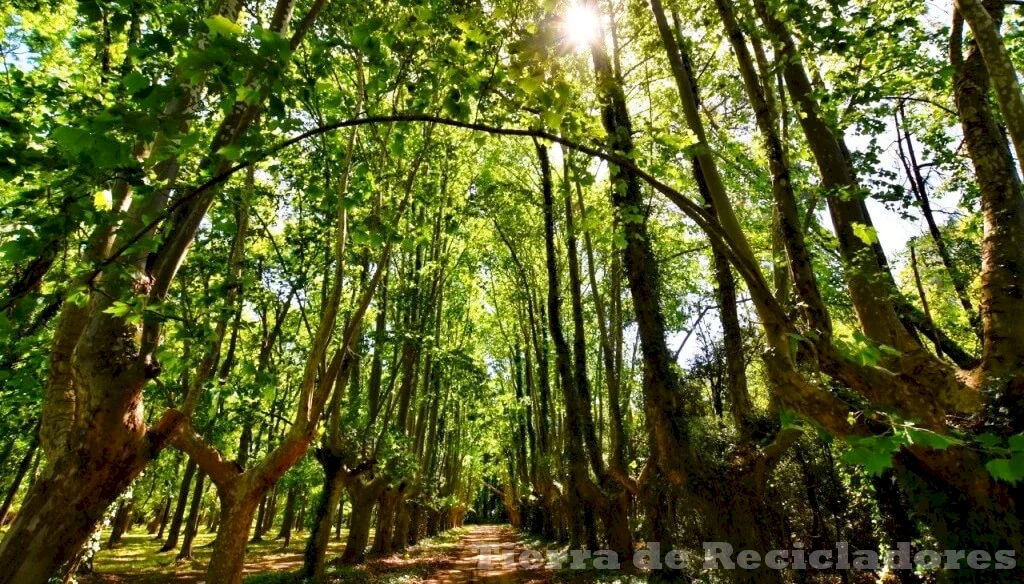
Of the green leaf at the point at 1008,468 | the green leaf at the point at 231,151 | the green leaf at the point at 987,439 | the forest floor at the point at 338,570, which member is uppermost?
the green leaf at the point at 231,151

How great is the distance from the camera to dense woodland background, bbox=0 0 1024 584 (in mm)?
2748

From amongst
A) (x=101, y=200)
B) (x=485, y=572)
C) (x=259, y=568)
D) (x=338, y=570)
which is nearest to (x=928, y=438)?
(x=101, y=200)

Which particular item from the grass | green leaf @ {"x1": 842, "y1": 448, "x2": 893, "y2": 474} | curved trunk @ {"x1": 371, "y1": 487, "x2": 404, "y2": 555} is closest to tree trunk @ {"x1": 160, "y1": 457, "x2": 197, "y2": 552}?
the grass

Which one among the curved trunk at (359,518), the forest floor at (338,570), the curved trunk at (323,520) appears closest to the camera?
the curved trunk at (323,520)

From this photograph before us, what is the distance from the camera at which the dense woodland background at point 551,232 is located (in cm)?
275

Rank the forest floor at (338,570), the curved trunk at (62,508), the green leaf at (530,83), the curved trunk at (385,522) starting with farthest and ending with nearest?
the curved trunk at (385,522) → the forest floor at (338,570) → the curved trunk at (62,508) → the green leaf at (530,83)

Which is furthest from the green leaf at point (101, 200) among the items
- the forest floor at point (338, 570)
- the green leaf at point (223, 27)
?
the forest floor at point (338, 570)

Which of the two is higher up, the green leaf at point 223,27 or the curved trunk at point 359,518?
the green leaf at point 223,27

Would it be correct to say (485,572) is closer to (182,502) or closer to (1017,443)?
(182,502)

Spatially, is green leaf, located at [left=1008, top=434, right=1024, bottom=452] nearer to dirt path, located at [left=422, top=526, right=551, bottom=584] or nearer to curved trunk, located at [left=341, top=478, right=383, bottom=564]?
dirt path, located at [left=422, top=526, right=551, bottom=584]

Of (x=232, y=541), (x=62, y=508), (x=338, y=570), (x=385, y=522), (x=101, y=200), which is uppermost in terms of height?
Result: (x=101, y=200)

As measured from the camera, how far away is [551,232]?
14.3 metres

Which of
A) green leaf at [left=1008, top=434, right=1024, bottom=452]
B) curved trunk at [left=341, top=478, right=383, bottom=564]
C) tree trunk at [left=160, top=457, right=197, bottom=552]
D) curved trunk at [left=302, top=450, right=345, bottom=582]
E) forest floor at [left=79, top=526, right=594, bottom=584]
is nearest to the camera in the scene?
green leaf at [left=1008, top=434, right=1024, bottom=452]

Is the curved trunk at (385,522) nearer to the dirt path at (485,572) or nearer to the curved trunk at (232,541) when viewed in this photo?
the dirt path at (485,572)
